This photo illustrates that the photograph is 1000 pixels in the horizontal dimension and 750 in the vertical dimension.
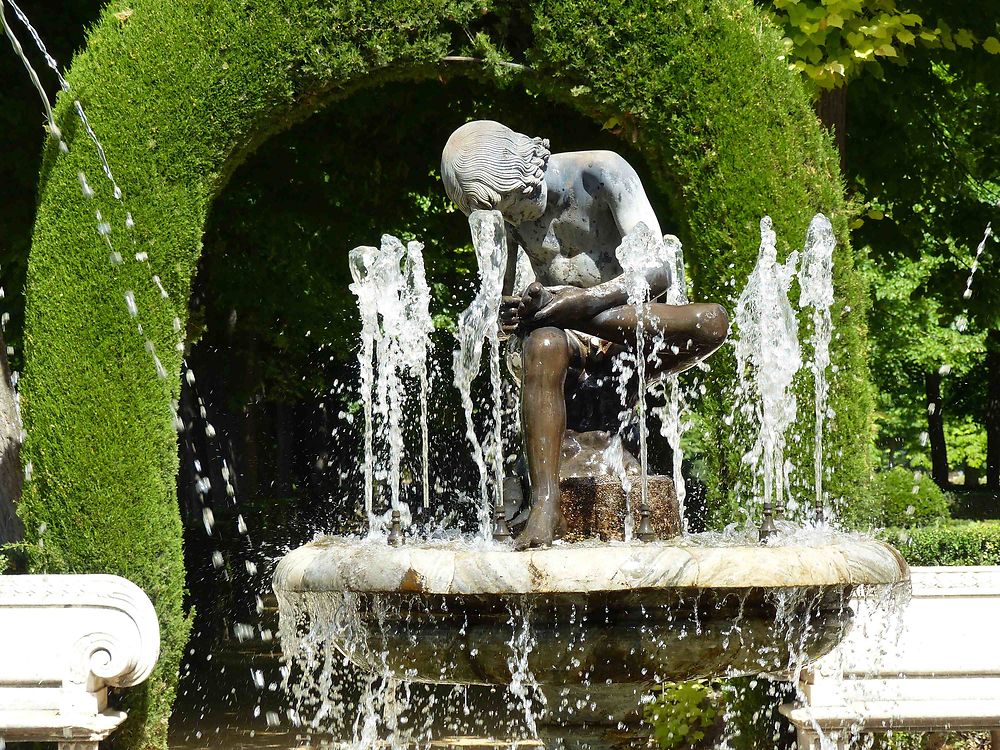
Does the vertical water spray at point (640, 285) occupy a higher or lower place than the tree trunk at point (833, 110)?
lower

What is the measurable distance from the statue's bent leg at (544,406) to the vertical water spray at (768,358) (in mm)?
2189

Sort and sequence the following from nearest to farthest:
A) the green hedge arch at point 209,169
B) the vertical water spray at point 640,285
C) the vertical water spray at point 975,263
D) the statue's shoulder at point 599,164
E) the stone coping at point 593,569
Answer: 1. the stone coping at point 593,569
2. the vertical water spray at point 640,285
3. the statue's shoulder at point 599,164
4. the green hedge arch at point 209,169
5. the vertical water spray at point 975,263

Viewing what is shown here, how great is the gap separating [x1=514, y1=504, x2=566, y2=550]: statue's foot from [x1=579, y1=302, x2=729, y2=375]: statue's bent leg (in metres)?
0.62

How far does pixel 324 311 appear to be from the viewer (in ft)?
36.3

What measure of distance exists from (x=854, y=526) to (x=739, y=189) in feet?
6.13

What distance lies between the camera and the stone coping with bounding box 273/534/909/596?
331cm

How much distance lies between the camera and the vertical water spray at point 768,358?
619cm

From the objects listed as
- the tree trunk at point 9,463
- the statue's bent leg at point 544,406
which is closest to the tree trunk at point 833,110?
the statue's bent leg at point 544,406

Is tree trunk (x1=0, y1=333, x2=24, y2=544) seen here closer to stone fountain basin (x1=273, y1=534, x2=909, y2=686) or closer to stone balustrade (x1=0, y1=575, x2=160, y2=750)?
stone balustrade (x1=0, y1=575, x2=160, y2=750)

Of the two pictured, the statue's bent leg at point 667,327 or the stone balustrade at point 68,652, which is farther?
the stone balustrade at point 68,652

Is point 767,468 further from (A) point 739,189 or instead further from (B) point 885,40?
(B) point 885,40

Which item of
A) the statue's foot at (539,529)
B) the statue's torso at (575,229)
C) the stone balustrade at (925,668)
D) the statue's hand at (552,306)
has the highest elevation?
the statue's torso at (575,229)

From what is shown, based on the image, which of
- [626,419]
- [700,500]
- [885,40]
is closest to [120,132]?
[626,419]

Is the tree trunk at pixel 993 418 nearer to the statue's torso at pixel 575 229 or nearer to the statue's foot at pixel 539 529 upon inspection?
the statue's torso at pixel 575 229
